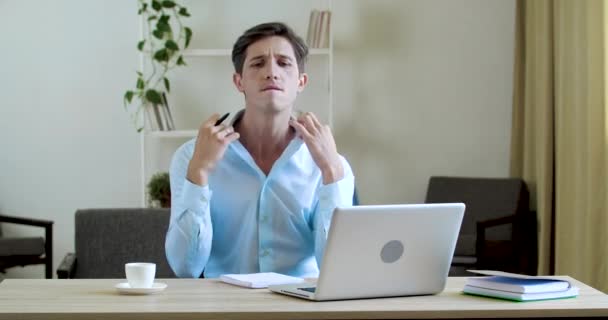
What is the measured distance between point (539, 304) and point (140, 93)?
3.60 metres

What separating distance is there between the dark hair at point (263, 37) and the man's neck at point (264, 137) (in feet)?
0.50

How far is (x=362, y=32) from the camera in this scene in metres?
5.73

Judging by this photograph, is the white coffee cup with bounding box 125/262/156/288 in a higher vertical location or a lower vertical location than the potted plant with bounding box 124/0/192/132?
lower

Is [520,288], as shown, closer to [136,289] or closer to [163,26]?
[136,289]

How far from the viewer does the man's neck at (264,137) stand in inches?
113

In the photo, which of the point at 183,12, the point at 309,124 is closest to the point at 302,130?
the point at 309,124

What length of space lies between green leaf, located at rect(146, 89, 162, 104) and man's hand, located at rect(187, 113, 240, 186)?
276 centimetres

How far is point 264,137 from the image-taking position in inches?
114

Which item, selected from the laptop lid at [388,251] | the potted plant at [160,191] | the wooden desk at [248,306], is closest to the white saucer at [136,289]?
the wooden desk at [248,306]

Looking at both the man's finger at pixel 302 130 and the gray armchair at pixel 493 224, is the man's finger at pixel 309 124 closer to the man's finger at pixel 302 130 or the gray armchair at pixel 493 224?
the man's finger at pixel 302 130

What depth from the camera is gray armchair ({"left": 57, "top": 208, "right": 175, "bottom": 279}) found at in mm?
3646

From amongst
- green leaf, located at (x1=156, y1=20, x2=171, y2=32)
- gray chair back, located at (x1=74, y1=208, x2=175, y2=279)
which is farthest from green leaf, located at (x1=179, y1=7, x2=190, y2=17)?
gray chair back, located at (x1=74, y1=208, x2=175, y2=279)

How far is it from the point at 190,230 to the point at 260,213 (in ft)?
0.75

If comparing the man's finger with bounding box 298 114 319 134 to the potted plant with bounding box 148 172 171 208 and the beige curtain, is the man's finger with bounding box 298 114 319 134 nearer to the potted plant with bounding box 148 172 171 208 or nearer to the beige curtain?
the beige curtain
